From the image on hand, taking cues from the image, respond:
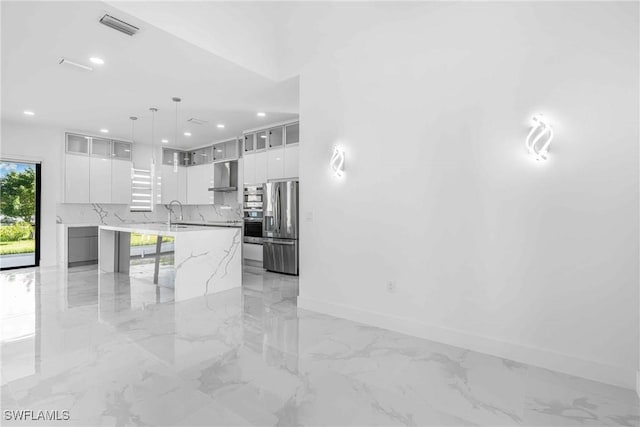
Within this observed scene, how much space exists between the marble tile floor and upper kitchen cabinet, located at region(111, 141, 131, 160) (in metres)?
4.55

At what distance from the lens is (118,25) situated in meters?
2.92

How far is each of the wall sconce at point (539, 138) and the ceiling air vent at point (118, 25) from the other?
136 inches

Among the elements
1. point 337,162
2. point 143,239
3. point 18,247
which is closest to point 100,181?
point 18,247

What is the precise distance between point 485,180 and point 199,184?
271 inches

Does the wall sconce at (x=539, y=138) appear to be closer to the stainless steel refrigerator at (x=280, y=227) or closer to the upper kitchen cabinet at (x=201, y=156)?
the stainless steel refrigerator at (x=280, y=227)

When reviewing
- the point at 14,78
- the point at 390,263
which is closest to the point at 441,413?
the point at 390,263

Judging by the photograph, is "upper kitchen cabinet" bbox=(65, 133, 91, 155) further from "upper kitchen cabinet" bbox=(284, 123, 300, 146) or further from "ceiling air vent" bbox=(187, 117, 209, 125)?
"upper kitchen cabinet" bbox=(284, 123, 300, 146)

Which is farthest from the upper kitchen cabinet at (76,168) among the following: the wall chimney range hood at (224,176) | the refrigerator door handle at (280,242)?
the refrigerator door handle at (280,242)

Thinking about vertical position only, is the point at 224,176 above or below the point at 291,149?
below

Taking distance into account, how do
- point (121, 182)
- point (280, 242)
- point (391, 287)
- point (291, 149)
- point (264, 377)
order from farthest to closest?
1. point (121, 182)
2. point (291, 149)
3. point (280, 242)
4. point (391, 287)
5. point (264, 377)

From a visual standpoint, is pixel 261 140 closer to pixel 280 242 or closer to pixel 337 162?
pixel 280 242

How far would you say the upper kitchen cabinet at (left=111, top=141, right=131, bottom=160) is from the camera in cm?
730

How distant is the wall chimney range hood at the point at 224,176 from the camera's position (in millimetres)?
7555

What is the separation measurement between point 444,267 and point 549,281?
30.4 inches
